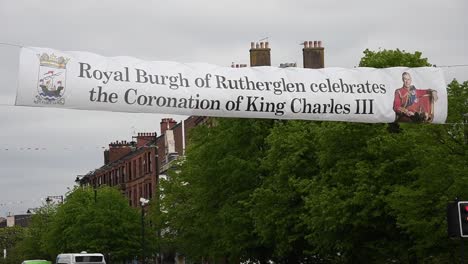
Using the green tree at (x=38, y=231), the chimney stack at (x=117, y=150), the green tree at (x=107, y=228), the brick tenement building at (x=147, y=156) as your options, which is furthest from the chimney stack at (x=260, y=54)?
the chimney stack at (x=117, y=150)

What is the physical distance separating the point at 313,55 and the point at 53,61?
176 feet

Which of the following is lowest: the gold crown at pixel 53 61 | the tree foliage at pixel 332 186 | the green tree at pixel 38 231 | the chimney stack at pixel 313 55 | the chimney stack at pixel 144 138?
the green tree at pixel 38 231

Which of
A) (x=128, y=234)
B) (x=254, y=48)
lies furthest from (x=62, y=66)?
(x=128, y=234)

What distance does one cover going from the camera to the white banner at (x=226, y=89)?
58.9 ft

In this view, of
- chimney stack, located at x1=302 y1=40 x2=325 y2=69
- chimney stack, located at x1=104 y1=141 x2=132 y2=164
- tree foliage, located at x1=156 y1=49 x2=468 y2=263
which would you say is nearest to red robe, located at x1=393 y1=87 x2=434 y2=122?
tree foliage, located at x1=156 y1=49 x2=468 y2=263

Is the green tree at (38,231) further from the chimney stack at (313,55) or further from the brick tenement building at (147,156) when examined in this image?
the chimney stack at (313,55)

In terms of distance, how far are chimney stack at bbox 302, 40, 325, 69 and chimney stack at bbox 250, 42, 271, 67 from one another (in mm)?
3299

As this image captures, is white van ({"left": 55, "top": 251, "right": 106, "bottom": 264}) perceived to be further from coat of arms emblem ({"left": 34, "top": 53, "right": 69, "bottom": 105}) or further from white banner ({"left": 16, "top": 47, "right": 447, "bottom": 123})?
coat of arms emblem ({"left": 34, "top": 53, "right": 69, "bottom": 105})

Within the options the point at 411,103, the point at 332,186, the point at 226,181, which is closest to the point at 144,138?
the point at 226,181

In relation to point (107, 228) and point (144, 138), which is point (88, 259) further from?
point (144, 138)

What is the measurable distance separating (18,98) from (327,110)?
6.51m

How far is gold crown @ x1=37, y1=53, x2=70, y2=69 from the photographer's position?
1777 cm

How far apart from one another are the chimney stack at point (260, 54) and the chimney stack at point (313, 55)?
10.8ft

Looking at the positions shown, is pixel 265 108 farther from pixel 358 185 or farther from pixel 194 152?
pixel 194 152
